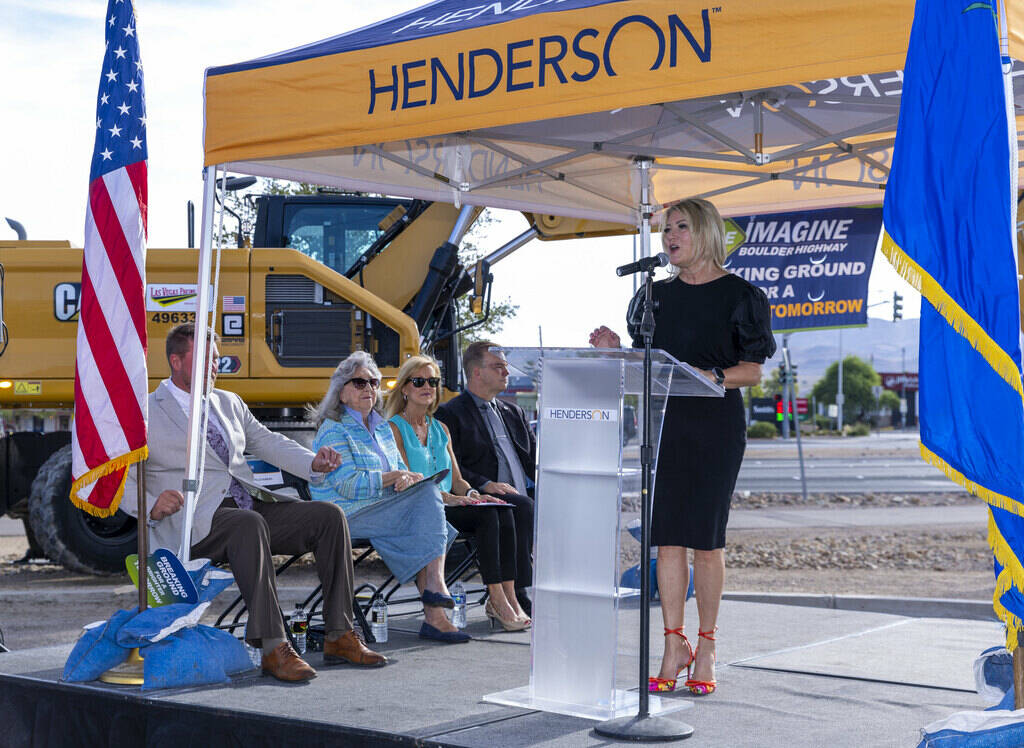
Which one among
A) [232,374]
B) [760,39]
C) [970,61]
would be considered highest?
[760,39]

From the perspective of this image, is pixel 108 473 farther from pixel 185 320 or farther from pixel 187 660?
pixel 185 320

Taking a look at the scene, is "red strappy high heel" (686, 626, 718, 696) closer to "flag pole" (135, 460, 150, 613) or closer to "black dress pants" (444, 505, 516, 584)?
"black dress pants" (444, 505, 516, 584)

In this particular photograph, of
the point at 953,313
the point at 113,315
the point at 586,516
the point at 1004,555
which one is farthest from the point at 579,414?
the point at 113,315

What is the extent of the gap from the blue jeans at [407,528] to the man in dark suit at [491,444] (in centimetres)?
88

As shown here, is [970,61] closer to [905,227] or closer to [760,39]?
[905,227]

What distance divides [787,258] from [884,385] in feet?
384

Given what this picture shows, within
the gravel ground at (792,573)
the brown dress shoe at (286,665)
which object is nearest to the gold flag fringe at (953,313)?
the brown dress shoe at (286,665)

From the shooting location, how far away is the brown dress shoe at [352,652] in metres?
5.04

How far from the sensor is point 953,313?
308 cm

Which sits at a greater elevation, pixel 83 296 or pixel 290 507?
pixel 83 296

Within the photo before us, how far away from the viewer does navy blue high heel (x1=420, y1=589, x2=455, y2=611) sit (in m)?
5.79

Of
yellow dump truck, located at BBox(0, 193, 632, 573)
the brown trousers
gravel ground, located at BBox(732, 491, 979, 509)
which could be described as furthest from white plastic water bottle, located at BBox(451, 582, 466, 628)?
gravel ground, located at BBox(732, 491, 979, 509)

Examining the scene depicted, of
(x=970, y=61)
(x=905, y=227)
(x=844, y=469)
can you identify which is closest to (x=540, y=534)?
(x=905, y=227)

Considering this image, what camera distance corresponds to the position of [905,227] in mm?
3201
